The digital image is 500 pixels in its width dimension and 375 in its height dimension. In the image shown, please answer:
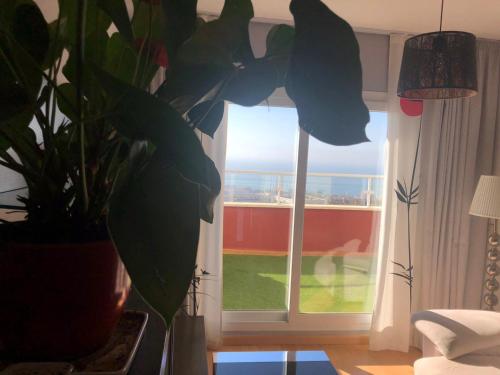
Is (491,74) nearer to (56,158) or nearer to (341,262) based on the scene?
(341,262)

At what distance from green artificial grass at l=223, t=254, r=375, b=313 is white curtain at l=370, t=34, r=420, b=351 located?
0.21 meters

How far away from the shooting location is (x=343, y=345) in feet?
9.16

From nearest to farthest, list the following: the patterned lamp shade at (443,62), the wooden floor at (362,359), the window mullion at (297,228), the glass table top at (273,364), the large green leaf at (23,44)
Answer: the large green leaf at (23,44)
the patterned lamp shade at (443,62)
the glass table top at (273,364)
the wooden floor at (362,359)
the window mullion at (297,228)

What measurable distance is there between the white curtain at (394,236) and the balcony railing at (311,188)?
0.17 meters

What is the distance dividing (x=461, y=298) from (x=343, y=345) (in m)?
0.99

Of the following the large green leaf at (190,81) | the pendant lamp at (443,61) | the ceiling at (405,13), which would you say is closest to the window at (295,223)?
the ceiling at (405,13)

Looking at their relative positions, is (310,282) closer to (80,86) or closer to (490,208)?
(490,208)

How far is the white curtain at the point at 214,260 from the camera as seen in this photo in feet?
8.10

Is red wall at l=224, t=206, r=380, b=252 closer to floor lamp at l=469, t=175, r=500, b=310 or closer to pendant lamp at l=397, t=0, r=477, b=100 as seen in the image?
floor lamp at l=469, t=175, r=500, b=310

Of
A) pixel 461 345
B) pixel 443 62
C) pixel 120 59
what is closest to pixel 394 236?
pixel 461 345

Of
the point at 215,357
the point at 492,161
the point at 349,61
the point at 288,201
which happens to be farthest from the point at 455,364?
the point at 349,61

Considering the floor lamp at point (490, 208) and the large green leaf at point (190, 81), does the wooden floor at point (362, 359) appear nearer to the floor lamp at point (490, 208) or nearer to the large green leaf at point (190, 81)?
the floor lamp at point (490, 208)

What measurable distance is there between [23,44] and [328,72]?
0.95ft

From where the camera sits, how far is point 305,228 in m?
2.87
